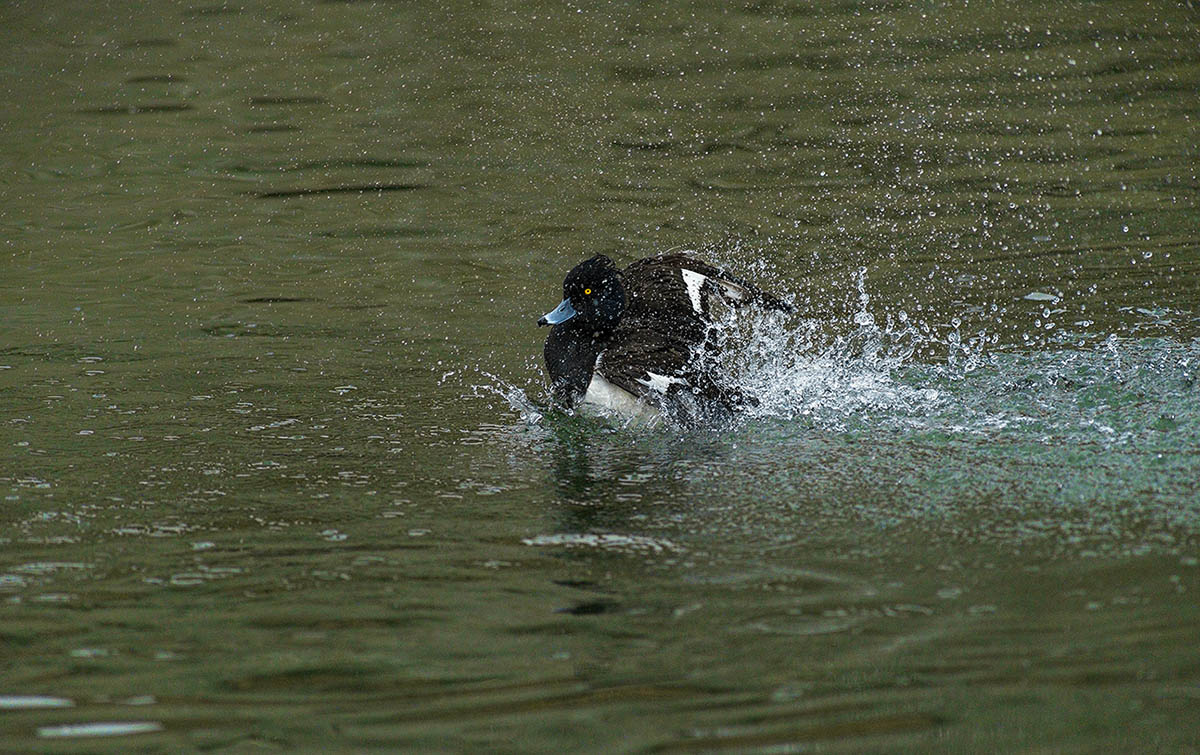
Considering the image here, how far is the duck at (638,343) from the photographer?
666 centimetres

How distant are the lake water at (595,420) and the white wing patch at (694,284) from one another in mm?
393

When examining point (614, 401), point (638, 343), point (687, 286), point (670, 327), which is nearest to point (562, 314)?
point (638, 343)

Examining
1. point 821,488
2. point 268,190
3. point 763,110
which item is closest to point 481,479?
point 821,488

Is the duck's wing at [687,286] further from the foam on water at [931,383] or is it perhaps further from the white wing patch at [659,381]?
the white wing patch at [659,381]

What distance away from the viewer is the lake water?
401 cm

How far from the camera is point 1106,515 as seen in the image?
16.6ft

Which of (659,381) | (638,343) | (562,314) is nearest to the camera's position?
(659,381)

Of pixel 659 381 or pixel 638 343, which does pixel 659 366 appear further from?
pixel 638 343

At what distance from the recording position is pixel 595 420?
Result: 22.2 feet

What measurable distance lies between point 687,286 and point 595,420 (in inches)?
46.3

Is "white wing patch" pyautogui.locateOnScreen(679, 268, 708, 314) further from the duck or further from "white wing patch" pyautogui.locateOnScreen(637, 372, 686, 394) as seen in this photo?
"white wing patch" pyautogui.locateOnScreen(637, 372, 686, 394)

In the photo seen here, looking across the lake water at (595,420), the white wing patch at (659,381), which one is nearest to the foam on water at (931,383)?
the lake water at (595,420)

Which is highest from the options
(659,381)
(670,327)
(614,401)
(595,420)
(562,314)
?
(562,314)

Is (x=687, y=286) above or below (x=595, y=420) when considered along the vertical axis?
above
